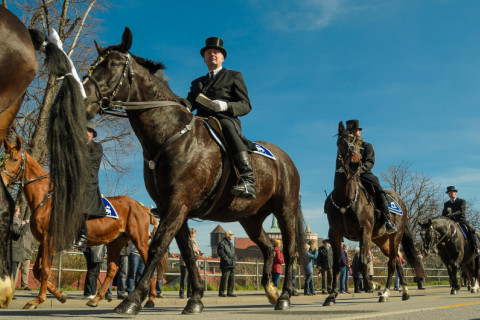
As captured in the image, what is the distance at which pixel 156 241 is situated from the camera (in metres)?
5.82

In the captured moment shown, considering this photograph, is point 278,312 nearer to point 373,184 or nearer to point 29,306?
point 29,306

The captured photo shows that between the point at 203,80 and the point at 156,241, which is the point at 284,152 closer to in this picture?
the point at 203,80

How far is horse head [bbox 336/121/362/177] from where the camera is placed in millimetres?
10508

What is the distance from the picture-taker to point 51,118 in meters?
5.01

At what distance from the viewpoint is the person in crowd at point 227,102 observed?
6852 millimetres

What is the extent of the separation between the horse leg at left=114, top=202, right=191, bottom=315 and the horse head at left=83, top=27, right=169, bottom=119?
4.42 ft

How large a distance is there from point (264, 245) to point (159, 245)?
10.6ft

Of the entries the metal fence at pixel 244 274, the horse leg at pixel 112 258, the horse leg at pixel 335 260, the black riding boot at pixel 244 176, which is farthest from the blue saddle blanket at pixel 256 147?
the horse leg at pixel 112 258

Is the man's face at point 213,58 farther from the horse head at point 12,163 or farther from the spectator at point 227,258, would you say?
the spectator at point 227,258

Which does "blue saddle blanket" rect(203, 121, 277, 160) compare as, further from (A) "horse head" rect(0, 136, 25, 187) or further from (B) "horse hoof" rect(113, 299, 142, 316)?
(A) "horse head" rect(0, 136, 25, 187)

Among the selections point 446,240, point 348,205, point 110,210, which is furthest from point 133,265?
point 446,240

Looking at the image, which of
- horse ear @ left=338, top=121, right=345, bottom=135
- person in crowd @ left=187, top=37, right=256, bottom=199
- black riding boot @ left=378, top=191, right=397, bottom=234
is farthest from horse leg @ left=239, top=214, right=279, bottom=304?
black riding boot @ left=378, top=191, right=397, bottom=234

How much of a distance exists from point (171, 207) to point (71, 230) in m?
1.34

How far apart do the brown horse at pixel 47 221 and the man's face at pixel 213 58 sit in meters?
3.34
